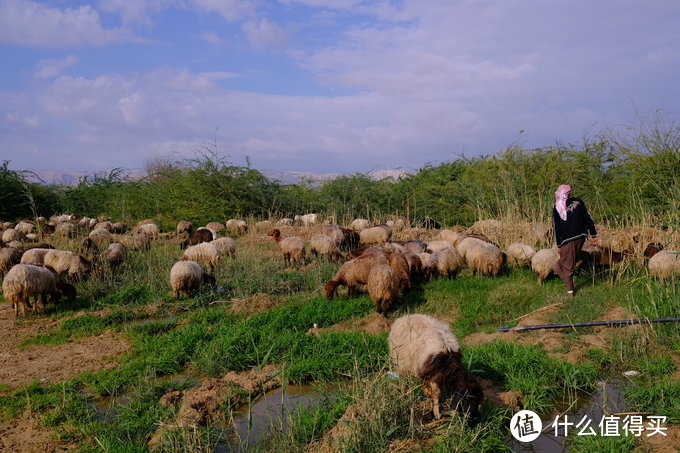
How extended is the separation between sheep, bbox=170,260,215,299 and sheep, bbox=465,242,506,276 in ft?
16.6

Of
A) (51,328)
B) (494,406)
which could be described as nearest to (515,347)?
(494,406)

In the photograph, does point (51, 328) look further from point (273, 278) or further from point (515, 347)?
point (515, 347)

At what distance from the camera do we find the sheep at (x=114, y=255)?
10586 mm

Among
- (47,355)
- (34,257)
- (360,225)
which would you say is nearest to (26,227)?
(34,257)

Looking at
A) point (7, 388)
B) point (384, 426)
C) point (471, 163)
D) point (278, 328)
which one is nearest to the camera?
point (384, 426)

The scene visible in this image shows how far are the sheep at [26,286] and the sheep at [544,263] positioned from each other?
27.1 ft

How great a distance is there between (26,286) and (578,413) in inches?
311

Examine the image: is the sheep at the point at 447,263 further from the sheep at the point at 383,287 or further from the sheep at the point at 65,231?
the sheep at the point at 65,231

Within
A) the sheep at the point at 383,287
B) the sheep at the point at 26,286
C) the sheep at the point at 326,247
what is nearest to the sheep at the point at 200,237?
the sheep at the point at 326,247

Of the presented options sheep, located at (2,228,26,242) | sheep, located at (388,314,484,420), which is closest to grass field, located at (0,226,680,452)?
sheep, located at (388,314,484,420)

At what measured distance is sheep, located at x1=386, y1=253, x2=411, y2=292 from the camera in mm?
8203

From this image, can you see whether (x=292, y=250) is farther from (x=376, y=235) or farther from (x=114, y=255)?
(x=114, y=255)

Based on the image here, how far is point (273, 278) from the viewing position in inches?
372

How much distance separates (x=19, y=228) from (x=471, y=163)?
1516 cm
